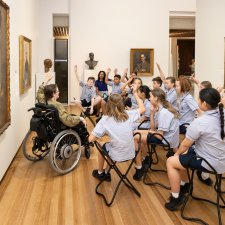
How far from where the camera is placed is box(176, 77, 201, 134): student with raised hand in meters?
5.53

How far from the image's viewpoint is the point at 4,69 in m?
4.72

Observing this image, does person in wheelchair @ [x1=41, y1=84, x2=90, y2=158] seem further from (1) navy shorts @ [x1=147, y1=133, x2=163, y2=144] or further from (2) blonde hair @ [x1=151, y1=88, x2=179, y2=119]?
(2) blonde hair @ [x1=151, y1=88, x2=179, y2=119]

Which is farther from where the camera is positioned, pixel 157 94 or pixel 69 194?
pixel 157 94

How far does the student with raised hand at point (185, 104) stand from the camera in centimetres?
553

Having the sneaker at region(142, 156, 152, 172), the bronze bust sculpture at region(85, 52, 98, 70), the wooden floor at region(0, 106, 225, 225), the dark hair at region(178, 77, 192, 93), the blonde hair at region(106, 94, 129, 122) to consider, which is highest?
the bronze bust sculpture at region(85, 52, 98, 70)

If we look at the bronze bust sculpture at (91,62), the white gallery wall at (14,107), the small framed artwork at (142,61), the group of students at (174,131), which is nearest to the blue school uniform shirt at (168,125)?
the group of students at (174,131)

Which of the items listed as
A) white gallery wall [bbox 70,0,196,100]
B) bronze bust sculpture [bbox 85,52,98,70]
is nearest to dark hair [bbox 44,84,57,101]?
bronze bust sculpture [bbox 85,52,98,70]

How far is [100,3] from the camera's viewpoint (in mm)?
13750

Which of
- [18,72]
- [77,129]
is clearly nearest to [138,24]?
[18,72]

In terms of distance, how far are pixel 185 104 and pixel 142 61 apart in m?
8.83

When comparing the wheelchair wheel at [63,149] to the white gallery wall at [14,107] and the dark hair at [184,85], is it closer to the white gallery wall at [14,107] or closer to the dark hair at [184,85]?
the white gallery wall at [14,107]

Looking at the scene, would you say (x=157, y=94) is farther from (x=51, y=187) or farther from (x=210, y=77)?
(x=210, y=77)

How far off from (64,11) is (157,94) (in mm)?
10281

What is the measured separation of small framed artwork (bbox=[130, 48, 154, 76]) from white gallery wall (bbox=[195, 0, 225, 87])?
5605mm
